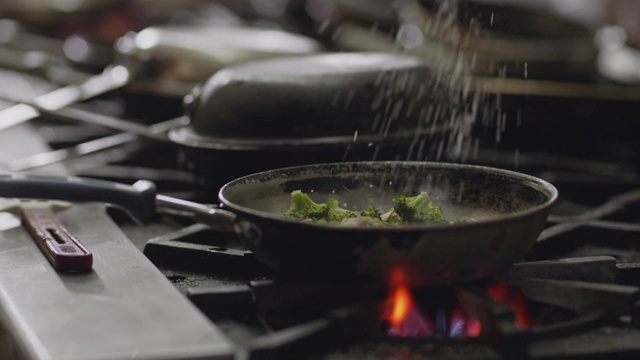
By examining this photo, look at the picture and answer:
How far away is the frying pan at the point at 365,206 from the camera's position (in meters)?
1.03

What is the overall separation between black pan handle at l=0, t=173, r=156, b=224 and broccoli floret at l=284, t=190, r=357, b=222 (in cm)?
28

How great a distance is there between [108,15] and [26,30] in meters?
0.76

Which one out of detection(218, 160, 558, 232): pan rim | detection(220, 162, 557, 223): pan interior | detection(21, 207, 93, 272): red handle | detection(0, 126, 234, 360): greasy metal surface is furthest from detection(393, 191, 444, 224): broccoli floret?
Result: detection(21, 207, 93, 272): red handle

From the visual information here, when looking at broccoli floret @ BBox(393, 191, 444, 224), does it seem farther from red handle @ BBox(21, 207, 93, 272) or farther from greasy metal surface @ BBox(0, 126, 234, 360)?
red handle @ BBox(21, 207, 93, 272)

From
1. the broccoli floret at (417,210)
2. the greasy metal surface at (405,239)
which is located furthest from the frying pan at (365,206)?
the broccoli floret at (417,210)

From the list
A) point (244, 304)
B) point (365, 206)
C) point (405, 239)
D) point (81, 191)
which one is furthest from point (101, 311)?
point (365, 206)

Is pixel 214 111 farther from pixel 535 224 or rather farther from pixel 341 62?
pixel 535 224

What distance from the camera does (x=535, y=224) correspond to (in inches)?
43.3

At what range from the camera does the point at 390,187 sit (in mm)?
1465

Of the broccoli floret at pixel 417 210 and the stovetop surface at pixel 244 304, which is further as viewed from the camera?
the broccoli floret at pixel 417 210

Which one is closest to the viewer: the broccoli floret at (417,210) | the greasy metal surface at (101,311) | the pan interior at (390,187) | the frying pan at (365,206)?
the greasy metal surface at (101,311)

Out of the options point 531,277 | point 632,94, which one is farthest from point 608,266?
point 632,94

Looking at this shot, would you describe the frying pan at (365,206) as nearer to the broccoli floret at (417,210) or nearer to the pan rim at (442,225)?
the pan rim at (442,225)

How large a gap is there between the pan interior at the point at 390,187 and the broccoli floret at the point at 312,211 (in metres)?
0.06
